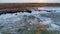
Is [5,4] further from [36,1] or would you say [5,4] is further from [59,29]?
[59,29]

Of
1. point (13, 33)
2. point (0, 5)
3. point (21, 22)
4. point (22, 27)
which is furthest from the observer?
point (0, 5)

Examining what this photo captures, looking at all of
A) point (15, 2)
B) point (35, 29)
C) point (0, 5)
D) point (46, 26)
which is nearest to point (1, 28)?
point (35, 29)

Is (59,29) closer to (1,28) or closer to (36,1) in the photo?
(1,28)

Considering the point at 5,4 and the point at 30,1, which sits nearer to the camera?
the point at 5,4

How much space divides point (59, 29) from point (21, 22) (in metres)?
0.39

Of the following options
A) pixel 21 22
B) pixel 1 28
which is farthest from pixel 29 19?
pixel 1 28

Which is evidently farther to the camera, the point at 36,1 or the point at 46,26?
the point at 36,1

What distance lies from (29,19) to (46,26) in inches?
10.5

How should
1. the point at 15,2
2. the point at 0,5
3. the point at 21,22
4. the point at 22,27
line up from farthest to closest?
the point at 15,2
the point at 0,5
the point at 21,22
the point at 22,27

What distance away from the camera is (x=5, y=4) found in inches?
93.1

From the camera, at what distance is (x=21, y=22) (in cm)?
112

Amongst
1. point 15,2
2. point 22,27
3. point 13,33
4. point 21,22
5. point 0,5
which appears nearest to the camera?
point 13,33

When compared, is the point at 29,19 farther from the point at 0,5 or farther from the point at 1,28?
the point at 0,5

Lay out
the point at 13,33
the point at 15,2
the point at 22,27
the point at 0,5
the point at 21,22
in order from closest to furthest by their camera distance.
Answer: the point at 13,33 < the point at 22,27 < the point at 21,22 < the point at 0,5 < the point at 15,2
